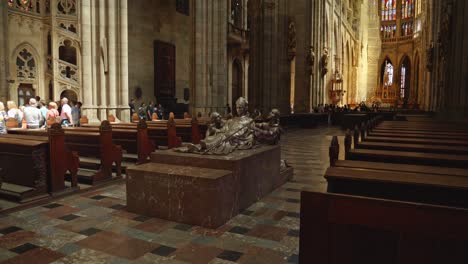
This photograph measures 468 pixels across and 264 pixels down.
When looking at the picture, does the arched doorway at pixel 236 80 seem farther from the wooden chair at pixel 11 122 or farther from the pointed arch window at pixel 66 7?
the wooden chair at pixel 11 122

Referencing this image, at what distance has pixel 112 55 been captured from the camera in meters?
12.9

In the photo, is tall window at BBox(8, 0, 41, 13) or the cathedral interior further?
tall window at BBox(8, 0, 41, 13)

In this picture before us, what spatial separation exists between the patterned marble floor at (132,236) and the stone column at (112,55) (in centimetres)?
801

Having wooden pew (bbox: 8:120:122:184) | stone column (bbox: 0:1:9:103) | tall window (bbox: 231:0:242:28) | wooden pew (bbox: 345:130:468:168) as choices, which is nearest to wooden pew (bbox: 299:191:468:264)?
wooden pew (bbox: 345:130:468:168)

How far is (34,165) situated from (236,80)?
22.7 m

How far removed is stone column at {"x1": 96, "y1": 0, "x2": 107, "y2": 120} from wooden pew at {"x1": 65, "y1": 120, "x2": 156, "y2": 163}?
14.3 feet

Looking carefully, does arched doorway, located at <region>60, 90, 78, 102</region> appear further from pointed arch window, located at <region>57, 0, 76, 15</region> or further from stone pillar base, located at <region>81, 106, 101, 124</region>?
stone pillar base, located at <region>81, 106, 101, 124</region>

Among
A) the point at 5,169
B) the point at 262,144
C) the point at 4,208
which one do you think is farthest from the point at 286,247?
the point at 5,169

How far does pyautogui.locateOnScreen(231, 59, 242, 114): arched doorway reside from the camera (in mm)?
26875

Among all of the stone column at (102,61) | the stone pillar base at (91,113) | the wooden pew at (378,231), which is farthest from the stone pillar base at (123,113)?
the wooden pew at (378,231)

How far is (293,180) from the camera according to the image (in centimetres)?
706

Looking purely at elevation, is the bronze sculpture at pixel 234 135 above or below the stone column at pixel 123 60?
below

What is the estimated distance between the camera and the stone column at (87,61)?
40.7ft

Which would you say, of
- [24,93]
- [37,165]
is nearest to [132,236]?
[37,165]
